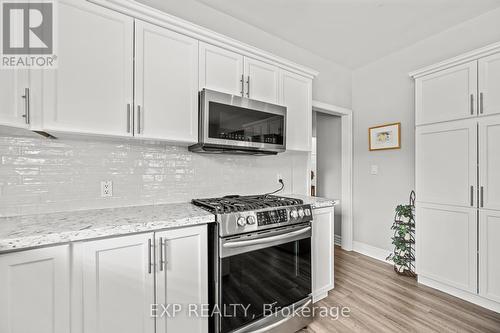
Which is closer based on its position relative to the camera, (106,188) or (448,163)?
(106,188)

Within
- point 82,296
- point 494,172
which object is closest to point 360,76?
point 494,172

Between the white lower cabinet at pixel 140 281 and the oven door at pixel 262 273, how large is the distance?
0.15m

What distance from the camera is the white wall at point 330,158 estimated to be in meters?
3.79

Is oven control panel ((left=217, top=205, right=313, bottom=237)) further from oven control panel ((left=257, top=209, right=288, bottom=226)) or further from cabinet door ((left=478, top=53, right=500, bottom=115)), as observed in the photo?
cabinet door ((left=478, top=53, right=500, bottom=115))

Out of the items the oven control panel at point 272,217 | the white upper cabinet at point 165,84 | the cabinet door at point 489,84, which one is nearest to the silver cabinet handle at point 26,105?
the white upper cabinet at point 165,84

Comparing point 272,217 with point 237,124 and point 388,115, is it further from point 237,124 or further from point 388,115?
point 388,115

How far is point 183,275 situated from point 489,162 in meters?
2.75

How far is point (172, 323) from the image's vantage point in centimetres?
134

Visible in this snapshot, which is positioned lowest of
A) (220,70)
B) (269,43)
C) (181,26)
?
(220,70)

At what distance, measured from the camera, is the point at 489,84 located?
80.8 inches

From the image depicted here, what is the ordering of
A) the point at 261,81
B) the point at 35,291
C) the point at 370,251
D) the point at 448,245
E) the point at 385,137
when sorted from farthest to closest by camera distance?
1. the point at 370,251
2. the point at 385,137
3. the point at 448,245
4. the point at 261,81
5. the point at 35,291

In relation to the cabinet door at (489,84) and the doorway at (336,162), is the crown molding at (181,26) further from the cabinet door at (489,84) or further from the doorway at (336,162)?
the cabinet door at (489,84)

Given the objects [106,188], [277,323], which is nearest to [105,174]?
[106,188]

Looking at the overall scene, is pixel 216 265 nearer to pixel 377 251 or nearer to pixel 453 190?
pixel 453 190
